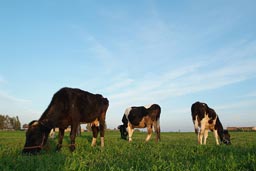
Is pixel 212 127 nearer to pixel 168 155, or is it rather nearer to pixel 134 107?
pixel 134 107

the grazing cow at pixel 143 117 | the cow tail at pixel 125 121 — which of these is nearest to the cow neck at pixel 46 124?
the grazing cow at pixel 143 117

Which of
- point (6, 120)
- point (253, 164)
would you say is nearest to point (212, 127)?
point (253, 164)

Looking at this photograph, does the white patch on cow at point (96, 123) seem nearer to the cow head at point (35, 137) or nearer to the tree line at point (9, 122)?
the cow head at point (35, 137)

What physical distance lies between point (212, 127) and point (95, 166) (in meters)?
12.8

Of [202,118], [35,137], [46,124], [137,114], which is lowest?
[35,137]

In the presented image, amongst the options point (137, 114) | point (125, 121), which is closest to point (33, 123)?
point (137, 114)

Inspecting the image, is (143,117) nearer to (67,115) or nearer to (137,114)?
(137,114)

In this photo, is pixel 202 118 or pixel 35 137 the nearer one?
pixel 35 137

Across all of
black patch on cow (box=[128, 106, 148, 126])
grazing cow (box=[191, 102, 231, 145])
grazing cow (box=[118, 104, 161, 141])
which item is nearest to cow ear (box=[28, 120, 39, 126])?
grazing cow (box=[191, 102, 231, 145])

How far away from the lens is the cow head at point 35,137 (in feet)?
30.2

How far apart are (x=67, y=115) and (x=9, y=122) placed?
71.2 m

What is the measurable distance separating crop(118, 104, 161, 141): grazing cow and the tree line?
61208mm

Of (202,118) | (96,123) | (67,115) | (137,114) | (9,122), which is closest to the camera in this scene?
(67,115)

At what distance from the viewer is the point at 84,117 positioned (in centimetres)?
1221
